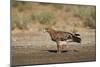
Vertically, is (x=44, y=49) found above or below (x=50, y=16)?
below

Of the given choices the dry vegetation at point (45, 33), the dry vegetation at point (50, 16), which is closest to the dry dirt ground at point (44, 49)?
the dry vegetation at point (45, 33)

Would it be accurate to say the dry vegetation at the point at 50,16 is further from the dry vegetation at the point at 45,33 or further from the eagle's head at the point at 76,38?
the eagle's head at the point at 76,38

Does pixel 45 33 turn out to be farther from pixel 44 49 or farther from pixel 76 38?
pixel 76 38

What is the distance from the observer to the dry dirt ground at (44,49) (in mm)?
2217

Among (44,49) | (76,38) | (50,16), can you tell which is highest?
(50,16)

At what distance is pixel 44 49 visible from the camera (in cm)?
233

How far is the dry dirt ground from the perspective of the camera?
2.22 m

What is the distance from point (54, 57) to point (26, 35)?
1.39ft

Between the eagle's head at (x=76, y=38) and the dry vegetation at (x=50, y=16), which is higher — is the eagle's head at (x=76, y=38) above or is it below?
below

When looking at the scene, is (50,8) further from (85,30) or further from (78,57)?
(78,57)

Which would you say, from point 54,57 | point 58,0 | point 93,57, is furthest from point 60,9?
point 93,57

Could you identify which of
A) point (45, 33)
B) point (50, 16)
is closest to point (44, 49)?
point (45, 33)

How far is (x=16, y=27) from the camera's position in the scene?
7.23ft

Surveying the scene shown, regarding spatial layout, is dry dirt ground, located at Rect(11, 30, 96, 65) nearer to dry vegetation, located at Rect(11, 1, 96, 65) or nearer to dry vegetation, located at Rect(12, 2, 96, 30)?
dry vegetation, located at Rect(11, 1, 96, 65)
